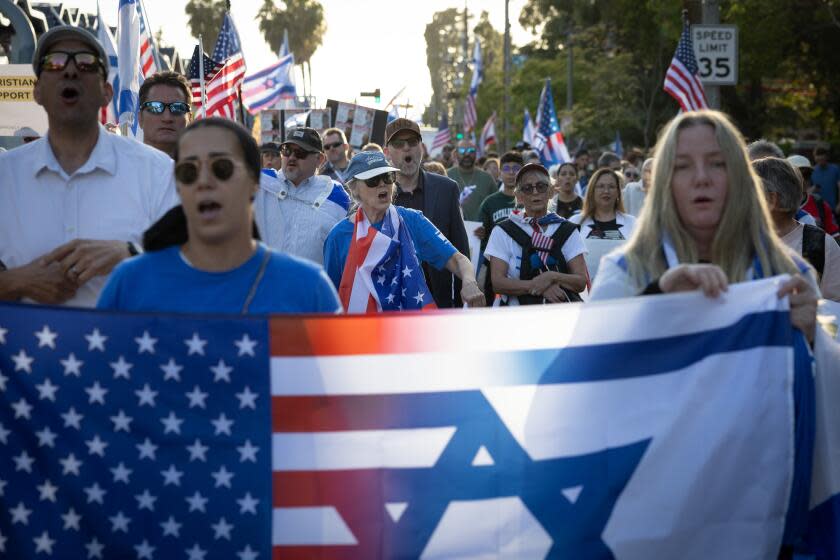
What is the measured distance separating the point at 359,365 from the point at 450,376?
28 centimetres

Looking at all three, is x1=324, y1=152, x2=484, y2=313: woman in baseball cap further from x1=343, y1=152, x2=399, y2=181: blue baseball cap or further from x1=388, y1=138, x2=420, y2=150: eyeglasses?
x1=388, y1=138, x2=420, y2=150: eyeglasses

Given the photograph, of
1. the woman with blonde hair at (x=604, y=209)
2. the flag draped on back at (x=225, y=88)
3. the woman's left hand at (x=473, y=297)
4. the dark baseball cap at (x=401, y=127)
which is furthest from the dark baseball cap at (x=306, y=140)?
the flag draped on back at (x=225, y=88)

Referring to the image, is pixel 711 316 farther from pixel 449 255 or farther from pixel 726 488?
pixel 449 255

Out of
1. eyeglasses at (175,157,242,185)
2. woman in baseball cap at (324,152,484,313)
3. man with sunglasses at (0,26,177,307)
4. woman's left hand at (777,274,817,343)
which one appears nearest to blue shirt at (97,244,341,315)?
eyeglasses at (175,157,242,185)

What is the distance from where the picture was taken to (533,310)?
12.8 feet

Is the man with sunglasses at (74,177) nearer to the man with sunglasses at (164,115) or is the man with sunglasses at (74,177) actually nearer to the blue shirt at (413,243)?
the man with sunglasses at (164,115)

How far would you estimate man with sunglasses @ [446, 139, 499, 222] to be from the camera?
50.6 feet

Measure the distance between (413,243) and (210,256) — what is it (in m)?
3.90

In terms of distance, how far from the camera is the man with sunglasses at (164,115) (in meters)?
6.48

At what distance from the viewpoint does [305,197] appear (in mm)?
8367

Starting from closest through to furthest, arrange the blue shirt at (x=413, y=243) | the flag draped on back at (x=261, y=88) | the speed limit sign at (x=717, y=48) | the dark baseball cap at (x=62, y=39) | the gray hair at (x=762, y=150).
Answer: the dark baseball cap at (x=62, y=39), the blue shirt at (x=413, y=243), the gray hair at (x=762, y=150), the speed limit sign at (x=717, y=48), the flag draped on back at (x=261, y=88)

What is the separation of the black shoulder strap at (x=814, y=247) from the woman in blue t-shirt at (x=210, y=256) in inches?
147

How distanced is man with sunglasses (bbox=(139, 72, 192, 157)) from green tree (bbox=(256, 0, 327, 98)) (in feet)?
289

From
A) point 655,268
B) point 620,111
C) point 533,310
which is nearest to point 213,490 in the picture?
point 533,310
